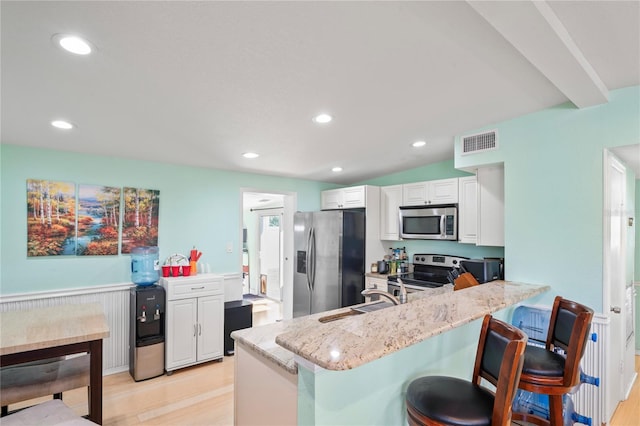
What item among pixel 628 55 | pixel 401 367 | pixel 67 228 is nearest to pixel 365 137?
pixel 628 55

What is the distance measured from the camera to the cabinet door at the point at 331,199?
4.79 meters

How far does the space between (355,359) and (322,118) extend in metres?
1.95

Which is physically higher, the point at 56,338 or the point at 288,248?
the point at 288,248

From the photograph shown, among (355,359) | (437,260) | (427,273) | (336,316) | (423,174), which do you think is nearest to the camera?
(355,359)

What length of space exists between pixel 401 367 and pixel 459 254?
2.81 m

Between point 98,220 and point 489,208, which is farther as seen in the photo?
point 98,220

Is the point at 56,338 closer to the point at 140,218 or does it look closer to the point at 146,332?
the point at 146,332

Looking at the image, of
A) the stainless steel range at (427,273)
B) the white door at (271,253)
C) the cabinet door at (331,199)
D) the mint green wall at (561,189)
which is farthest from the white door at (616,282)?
the white door at (271,253)

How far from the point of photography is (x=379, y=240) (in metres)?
4.52

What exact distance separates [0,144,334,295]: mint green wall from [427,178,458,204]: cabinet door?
79.0 inches

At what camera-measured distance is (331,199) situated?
4.93m

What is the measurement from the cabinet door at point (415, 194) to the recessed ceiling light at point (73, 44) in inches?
137

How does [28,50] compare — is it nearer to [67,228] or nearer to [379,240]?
[67,228]

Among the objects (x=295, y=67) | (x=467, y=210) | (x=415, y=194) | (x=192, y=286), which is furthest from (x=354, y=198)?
(x=295, y=67)
